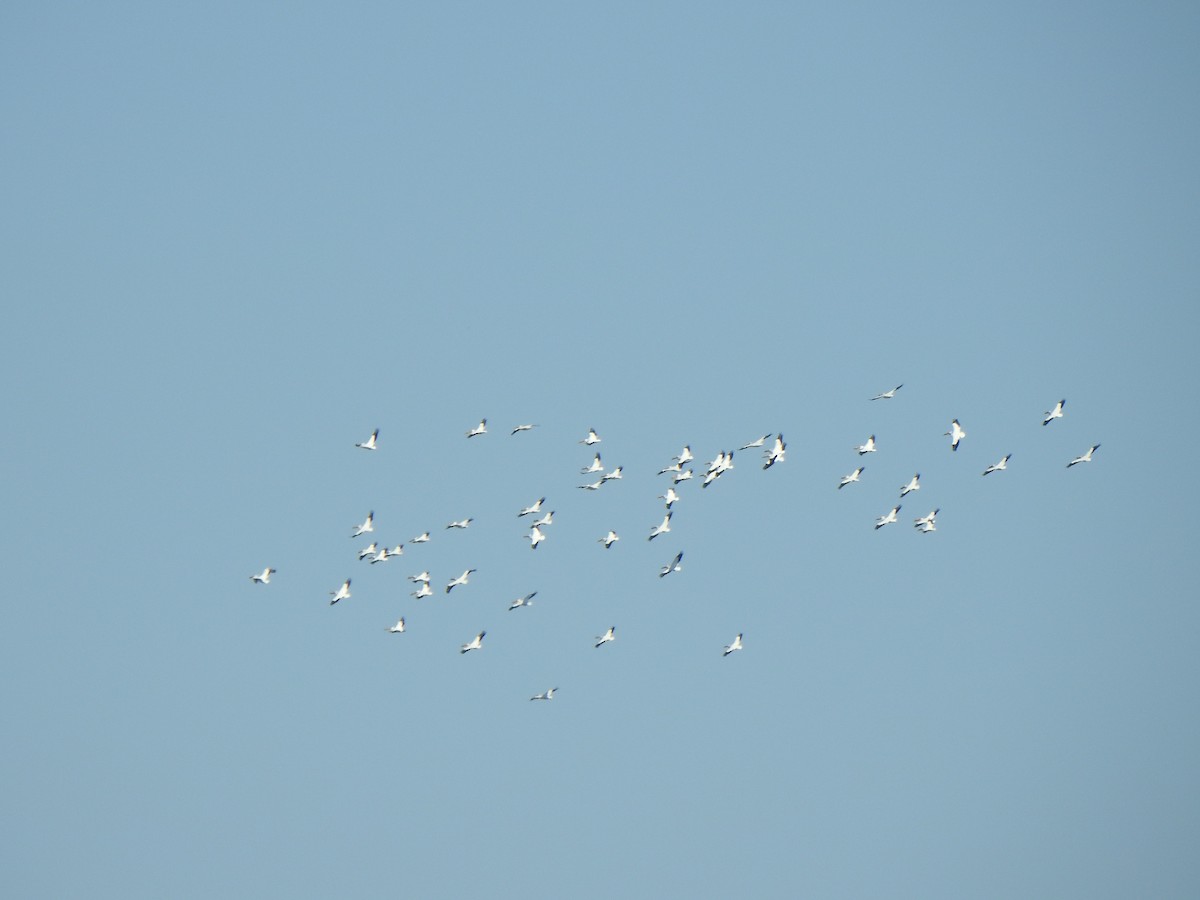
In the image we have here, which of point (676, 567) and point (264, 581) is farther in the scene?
point (264, 581)

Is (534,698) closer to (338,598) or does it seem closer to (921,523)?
(338,598)

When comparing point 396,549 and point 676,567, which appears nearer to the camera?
point 676,567

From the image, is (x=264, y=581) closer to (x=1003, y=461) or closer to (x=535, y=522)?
(x=535, y=522)

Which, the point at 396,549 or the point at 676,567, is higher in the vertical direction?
the point at 396,549

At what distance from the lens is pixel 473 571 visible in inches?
6235

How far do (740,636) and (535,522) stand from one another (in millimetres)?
13849

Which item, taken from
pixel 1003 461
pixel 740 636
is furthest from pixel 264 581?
pixel 1003 461

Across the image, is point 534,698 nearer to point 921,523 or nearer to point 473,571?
point 473,571

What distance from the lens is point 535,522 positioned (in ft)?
508

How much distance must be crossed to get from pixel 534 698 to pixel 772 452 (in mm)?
18335

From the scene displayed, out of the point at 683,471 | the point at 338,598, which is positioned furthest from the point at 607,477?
the point at 338,598

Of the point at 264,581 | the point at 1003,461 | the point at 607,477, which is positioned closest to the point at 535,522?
the point at 607,477

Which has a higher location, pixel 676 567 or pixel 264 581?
pixel 264 581

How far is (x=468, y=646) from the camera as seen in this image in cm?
15488
